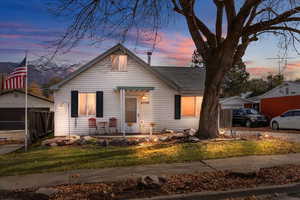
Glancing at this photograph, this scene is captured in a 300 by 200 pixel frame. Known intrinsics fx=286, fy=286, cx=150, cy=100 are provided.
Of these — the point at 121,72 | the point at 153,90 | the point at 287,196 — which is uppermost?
the point at 121,72

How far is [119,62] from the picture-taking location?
A: 58.1ft

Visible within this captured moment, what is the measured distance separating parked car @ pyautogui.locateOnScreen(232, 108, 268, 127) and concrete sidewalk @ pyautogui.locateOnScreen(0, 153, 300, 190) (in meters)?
16.9

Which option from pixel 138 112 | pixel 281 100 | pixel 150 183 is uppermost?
pixel 281 100

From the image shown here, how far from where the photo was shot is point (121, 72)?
17812 mm

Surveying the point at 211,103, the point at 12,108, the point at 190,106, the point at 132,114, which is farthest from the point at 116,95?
the point at 12,108

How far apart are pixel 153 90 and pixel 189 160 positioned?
31.5ft

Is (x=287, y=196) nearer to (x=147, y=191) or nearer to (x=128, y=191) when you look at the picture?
(x=147, y=191)

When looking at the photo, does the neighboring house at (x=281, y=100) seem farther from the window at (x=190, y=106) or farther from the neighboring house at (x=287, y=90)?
the window at (x=190, y=106)

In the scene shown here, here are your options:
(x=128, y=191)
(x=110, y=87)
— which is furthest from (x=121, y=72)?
(x=128, y=191)

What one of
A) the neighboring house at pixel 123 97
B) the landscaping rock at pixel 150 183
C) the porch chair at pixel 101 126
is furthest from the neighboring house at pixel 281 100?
the landscaping rock at pixel 150 183

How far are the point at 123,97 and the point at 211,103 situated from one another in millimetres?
5795

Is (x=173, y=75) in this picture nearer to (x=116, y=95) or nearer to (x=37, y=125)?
(x=116, y=95)

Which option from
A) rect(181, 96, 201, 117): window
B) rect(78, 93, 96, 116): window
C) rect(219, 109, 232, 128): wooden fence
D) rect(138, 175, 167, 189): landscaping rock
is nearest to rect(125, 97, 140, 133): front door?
rect(78, 93, 96, 116): window

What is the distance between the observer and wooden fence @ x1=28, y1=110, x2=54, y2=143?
14834mm
